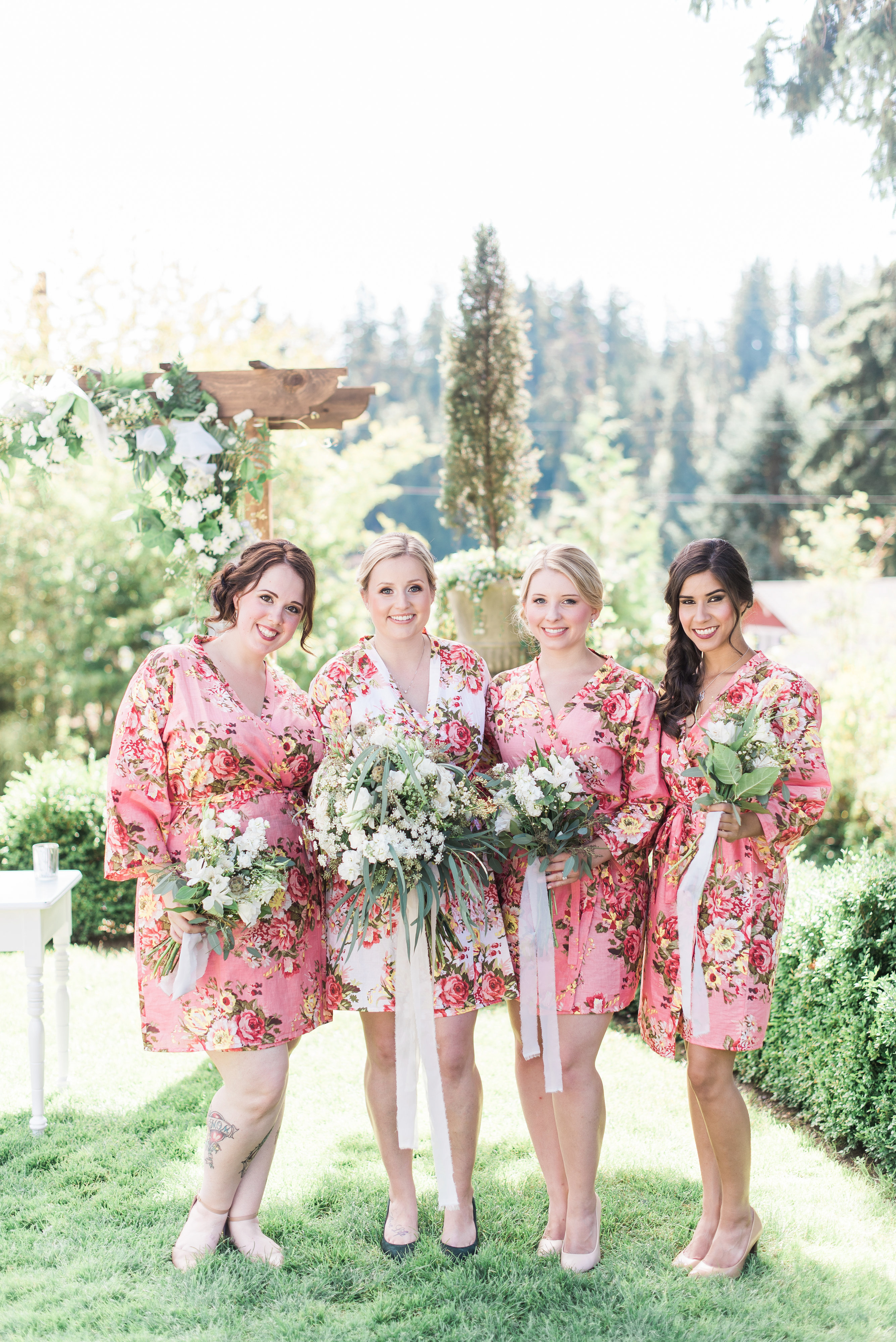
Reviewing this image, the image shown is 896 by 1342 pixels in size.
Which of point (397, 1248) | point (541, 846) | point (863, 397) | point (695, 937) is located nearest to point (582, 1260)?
point (397, 1248)

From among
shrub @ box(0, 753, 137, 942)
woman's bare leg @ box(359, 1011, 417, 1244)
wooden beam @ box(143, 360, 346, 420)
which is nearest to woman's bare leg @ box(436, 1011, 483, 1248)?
woman's bare leg @ box(359, 1011, 417, 1244)

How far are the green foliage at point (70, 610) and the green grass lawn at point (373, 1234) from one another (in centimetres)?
687

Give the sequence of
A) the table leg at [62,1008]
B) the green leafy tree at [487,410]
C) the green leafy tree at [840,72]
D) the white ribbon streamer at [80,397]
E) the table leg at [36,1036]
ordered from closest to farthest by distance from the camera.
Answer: the table leg at [36,1036] < the table leg at [62,1008] < the white ribbon streamer at [80,397] < the green leafy tree at [840,72] < the green leafy tree at [487,410]

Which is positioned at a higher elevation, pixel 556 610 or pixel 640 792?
pixel 556 610

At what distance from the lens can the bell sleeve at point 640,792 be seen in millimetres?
3041

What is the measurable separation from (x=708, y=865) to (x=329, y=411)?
2990 mm

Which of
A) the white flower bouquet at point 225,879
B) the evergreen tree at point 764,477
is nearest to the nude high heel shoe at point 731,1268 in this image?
the white flower bouquet at point 225,879

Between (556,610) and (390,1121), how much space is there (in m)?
1.62

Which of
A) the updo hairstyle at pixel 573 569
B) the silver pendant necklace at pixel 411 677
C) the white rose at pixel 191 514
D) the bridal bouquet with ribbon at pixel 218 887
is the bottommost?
the bridal bouquet with ribbon at pixel 218 887

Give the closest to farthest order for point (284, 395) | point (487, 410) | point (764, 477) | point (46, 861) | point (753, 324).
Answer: point (46, 861)
point (284, 395)
point (487, 410)
point (764, 477)
point (753, 324)

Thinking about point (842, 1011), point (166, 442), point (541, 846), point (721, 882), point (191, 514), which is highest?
point (166, 442)

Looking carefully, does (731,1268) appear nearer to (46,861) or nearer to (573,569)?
(573,569)

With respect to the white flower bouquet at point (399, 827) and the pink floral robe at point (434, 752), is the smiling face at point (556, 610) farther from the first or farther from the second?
the white flower bouquet at point (399, 827)

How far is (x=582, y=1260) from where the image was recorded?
2.98m
